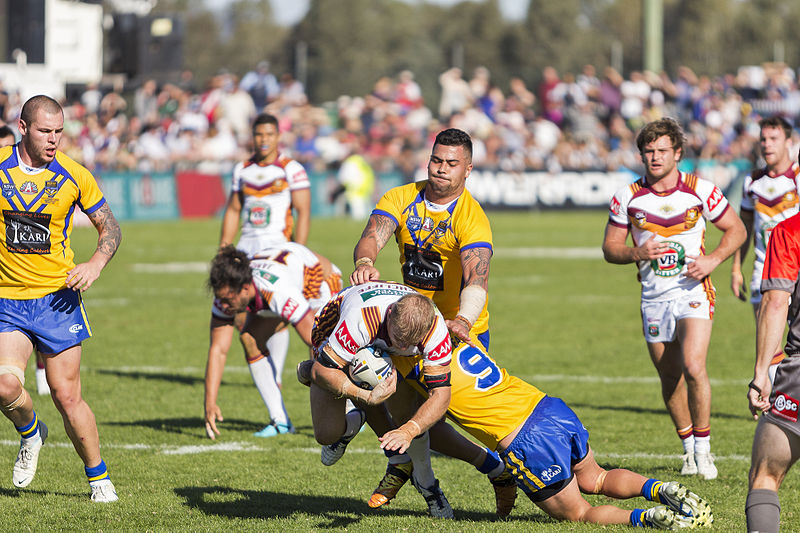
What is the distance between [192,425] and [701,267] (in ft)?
14.0

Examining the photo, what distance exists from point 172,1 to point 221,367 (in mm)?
89234

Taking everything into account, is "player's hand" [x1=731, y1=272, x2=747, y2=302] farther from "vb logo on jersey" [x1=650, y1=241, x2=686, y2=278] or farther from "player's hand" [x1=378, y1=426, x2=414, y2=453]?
"player's hand" [x1=378, y1=426, x2=414, y2=453]

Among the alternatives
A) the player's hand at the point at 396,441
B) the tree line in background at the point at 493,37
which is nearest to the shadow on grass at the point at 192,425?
the player's hand at the point at 396,441

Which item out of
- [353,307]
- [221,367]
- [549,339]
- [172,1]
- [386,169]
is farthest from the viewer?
[172,1]

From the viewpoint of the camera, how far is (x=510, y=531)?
609 cm

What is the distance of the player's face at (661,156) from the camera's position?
24.9 feet

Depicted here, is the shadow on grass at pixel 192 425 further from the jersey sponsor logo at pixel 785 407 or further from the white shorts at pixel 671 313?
the jersey sponsor logo at pixel 785 407

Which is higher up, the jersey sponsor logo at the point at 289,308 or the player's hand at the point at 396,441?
the jersey sponsor logo at the point at 289,308

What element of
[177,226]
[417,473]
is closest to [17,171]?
[417,473]

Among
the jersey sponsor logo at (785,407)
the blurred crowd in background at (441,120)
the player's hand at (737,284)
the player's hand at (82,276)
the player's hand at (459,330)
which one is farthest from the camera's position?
the blurred crowd in background at (441,120)

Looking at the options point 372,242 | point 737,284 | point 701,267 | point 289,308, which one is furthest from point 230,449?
point 737,284

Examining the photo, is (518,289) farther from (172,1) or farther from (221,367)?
(172,1)

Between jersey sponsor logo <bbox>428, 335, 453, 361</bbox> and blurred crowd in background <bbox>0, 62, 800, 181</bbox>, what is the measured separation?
27.0 metres

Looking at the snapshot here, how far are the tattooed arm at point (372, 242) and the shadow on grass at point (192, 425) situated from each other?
264cm
